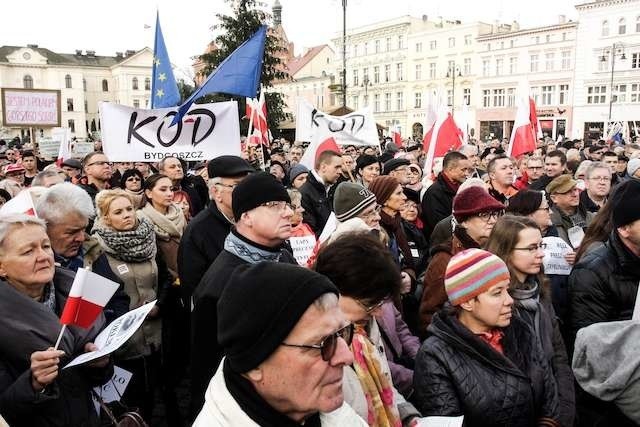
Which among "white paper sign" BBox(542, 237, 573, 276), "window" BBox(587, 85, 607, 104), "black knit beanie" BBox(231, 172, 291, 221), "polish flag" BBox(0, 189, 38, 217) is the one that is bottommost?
"white paper sign" BBox(542, 237, 573, 276)

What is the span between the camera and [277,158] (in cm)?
1173

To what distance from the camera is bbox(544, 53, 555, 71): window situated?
56.8m

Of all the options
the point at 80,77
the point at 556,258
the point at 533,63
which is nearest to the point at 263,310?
the point at 556,258

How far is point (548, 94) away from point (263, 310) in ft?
201

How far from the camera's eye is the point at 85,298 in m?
2.56

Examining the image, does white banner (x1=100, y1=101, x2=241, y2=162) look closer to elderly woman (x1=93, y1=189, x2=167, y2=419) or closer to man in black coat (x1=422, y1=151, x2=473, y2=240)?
elderly woman (x1=93, y1=189, x2=167, y2=419)

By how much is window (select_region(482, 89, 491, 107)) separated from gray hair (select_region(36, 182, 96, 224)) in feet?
209

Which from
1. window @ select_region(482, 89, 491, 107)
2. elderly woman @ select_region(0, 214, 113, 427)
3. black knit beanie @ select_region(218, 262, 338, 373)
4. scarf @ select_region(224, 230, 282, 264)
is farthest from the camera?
window @ select_region(482, 89, 491, 107)

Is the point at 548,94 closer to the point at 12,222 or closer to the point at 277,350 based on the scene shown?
the point at 12,222

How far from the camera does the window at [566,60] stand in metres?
55.2

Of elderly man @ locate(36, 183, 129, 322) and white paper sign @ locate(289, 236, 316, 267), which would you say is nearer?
elderly man @ locate(36, 183, 129, 322)

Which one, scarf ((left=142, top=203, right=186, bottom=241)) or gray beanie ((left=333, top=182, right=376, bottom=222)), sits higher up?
gray beanie ((left=333, top=182, right=376, bottom=222))

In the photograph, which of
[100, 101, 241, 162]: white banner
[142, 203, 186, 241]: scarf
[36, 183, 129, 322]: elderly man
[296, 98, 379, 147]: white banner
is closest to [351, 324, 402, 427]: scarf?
[36, 183, 129, 322]: elderly man

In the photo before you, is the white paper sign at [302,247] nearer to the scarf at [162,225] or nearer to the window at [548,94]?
the scarf at [162,225]
